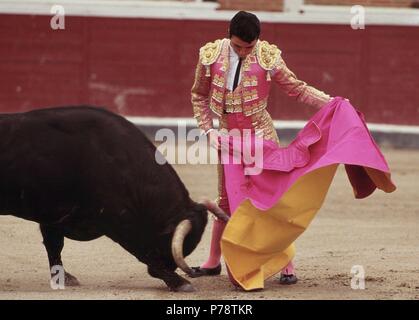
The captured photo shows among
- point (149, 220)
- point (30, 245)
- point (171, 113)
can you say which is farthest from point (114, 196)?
point (171, 113)

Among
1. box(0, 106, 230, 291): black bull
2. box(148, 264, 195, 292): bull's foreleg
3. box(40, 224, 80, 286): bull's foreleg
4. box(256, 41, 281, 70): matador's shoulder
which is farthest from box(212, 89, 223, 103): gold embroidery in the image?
box(40, 224, 80, 286): bull's foreleg

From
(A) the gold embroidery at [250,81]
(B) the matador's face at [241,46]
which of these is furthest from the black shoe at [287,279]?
(B) the matador's face at [241,46]

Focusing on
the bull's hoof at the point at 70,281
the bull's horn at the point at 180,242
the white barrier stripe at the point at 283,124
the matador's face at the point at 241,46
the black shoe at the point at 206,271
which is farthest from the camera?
the white barrier stripe at the point at 283,124

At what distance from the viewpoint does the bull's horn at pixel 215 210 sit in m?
4.98

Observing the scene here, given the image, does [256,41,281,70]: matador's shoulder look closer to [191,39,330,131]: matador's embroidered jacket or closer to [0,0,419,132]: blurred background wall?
[191,39,330,131]: matador's embroidered jacket

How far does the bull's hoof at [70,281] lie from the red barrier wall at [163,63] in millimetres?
5659

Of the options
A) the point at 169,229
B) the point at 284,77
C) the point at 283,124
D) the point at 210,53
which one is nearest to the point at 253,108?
the point at 284,77

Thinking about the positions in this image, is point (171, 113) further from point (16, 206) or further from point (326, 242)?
point (16, 206)

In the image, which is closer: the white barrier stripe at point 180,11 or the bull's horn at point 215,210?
the bull's horn at point 215,210

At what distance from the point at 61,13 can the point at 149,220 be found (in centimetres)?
608

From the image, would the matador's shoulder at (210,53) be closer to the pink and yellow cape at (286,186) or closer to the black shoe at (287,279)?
the pink and yellow cape at (286,186)

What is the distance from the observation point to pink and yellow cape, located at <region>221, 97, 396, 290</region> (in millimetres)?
4891

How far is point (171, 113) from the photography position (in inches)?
425

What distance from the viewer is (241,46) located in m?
4.91
